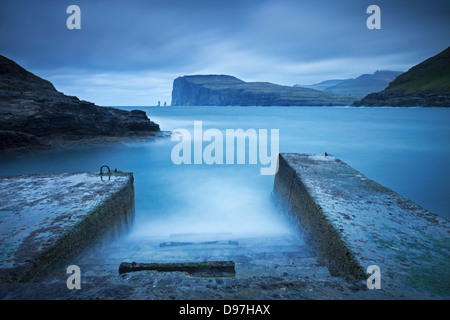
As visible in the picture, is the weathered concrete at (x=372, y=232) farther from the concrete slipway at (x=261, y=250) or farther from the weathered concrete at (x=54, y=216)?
the weathered concrete at (x=54, y=216)

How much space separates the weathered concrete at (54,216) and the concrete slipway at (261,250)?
0.01m

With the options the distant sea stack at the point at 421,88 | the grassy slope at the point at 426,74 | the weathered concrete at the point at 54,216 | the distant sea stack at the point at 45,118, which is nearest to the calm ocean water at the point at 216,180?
the distant sea stack at the point at 45,118

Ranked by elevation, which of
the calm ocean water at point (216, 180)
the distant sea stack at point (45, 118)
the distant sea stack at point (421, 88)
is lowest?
the calm ocean water at point (216, 180)

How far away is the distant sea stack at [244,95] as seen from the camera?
4212 inches

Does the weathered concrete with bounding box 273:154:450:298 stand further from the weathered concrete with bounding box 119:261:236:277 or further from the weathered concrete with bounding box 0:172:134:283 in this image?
the weathered concrete with bounding box 0:172:134:283

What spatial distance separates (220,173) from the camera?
8.99m

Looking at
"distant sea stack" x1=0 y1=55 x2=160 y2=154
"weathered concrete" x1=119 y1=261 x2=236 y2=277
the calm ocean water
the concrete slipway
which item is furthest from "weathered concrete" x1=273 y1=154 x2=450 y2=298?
"distant sea stack" x1=0 y1=55 x2=160 y2=154

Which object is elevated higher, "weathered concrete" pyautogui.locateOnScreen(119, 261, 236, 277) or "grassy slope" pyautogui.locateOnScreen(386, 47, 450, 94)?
"grassy slope" pyautogui.locateOnScreen(386, 47, 450, 94)

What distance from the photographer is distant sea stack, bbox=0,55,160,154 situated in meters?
9.36

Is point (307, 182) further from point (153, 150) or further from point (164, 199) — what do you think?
point (153, 150)

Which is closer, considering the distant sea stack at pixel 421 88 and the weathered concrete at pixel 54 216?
the weathered concrete at pixel 54 216

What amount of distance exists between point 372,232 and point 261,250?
52.0 inches

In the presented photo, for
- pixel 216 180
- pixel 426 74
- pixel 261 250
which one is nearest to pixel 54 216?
pixel 261 250

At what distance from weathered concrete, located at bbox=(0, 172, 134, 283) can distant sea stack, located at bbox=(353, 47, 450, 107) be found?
70103 mm
